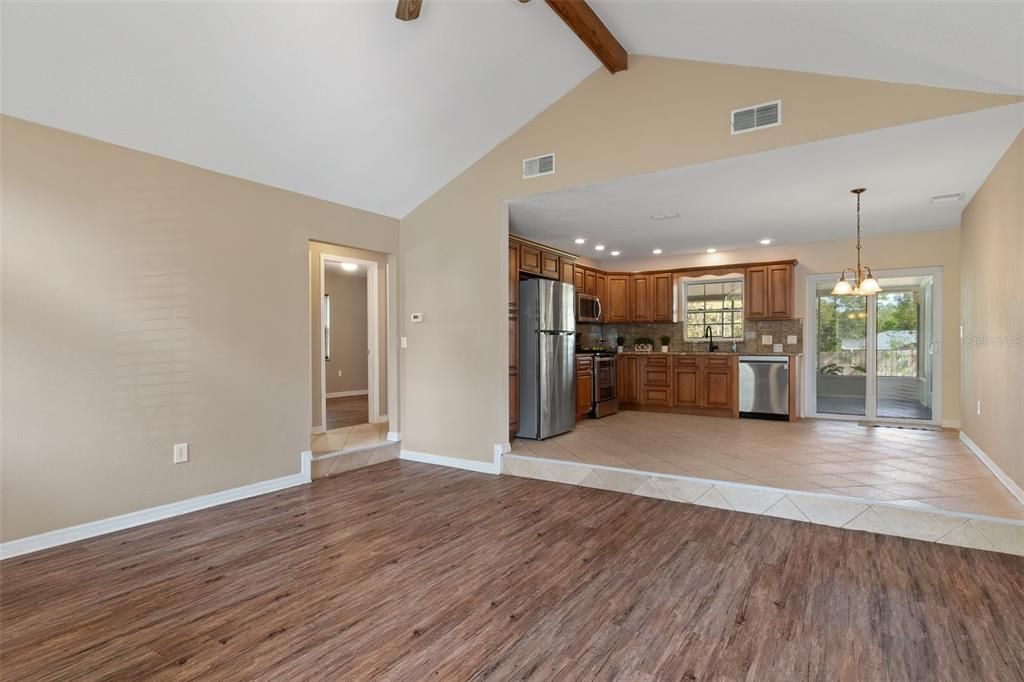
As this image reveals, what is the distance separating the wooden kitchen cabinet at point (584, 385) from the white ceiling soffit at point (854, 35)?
387cm

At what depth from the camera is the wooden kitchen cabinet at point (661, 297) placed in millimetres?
8016

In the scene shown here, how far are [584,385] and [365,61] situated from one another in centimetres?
461

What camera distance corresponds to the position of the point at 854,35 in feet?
9.23

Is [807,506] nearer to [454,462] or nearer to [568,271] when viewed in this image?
[454,462]

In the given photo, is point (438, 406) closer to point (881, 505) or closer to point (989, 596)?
point (881, 505)

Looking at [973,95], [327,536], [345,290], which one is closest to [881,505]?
[973,95]

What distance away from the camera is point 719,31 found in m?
3.25

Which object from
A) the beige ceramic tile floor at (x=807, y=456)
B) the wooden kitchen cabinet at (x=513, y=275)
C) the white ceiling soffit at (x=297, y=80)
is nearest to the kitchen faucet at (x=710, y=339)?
the beige ceramic tile floor at (x=807, y=456)

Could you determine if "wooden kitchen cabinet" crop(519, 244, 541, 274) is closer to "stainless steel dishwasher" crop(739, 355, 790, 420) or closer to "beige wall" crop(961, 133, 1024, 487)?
"stainless steel dishwasher" crop(739, 355, 790, 420)

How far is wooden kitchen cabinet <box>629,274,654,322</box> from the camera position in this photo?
8172mm

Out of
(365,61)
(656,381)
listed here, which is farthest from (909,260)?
(365,61)

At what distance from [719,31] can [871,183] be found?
84.6 inches

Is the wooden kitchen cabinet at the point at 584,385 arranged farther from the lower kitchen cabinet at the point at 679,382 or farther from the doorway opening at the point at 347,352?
the doorway opening at the point at 347,352

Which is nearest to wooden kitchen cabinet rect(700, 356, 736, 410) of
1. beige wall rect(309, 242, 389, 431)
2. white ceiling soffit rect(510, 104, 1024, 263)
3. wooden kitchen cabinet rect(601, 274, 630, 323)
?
wooden kitchen cabinet rect(601, 274, 630, 323)
